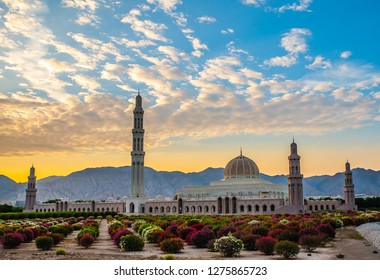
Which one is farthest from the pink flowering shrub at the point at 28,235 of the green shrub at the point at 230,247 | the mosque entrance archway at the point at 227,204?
the mosque entrance archway at the point at 227,204

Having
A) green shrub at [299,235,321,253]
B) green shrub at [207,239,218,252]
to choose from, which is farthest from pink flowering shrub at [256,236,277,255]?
green shrub at [207,239,218,252]

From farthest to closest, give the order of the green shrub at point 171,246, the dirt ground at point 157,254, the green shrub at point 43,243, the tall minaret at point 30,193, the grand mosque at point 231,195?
the tall minaret at point 30,193 → the grand mosque at point 231,195 → the green shrub at point 43,243 → the green shrub at point 171,246 → the dirt ground at point 157,254

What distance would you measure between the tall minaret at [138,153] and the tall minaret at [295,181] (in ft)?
→ 89.9

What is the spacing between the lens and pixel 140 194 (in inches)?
3319

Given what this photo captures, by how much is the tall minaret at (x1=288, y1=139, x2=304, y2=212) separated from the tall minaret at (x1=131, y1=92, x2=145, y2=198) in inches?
1079

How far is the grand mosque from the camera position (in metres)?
73.6

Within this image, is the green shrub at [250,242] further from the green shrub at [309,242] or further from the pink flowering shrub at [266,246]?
the green shrub at [309,242]

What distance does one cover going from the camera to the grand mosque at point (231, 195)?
7356 centimetres

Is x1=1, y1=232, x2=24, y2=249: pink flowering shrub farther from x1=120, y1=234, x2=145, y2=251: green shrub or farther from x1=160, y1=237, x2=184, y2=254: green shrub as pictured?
x1=160, y1=237, x2=184, y2=254: green shrub

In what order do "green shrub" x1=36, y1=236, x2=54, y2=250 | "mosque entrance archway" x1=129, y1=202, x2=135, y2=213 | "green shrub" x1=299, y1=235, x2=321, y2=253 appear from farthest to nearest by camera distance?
"mosque entrance archway" x1=129, y1=202, x2=135, y2=213 → "green shrub" x1=36, y1=236, x2=54, y2=250 → "green shrub" x1=299, y1=235, x2=321, y2=253

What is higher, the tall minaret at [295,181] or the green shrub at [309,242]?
the tall minaret at [295,181]

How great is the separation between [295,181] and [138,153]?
2909cm

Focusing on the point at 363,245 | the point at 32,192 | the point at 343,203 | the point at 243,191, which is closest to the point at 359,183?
the point at 343,203

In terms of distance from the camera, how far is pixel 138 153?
82688 millimetres
